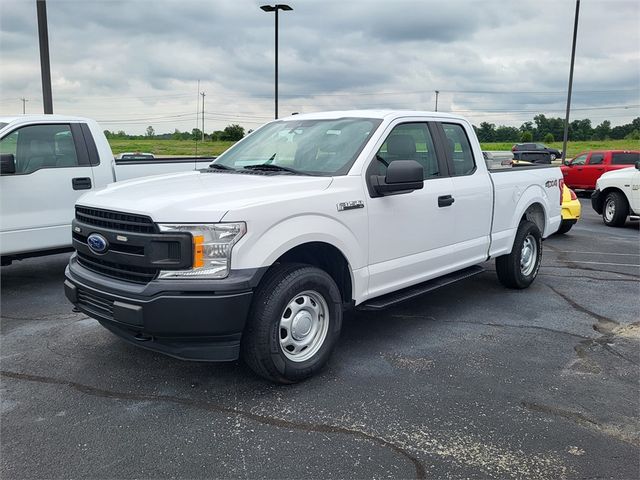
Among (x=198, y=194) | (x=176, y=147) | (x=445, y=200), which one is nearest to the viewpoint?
(x=198, y=194)

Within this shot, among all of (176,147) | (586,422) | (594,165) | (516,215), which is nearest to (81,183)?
(516,215)

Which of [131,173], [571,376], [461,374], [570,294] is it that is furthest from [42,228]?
[570,294]

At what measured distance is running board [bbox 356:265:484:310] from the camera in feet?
15.3

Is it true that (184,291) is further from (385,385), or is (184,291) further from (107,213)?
(385,385)

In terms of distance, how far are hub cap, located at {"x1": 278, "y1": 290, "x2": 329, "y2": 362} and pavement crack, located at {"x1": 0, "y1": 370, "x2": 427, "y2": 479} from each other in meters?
0.54

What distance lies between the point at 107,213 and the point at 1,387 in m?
1.47

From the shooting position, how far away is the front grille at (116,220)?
3.67 meters

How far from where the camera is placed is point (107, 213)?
395 centimetres

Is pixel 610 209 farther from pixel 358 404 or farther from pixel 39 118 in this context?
pixel 39 118

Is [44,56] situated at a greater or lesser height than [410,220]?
greater

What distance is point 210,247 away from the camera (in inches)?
141

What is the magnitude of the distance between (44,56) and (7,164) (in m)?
5.61

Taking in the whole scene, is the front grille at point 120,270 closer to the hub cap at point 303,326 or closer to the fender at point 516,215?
the hub cap at point 303,326

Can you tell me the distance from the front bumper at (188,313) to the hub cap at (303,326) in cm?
41
